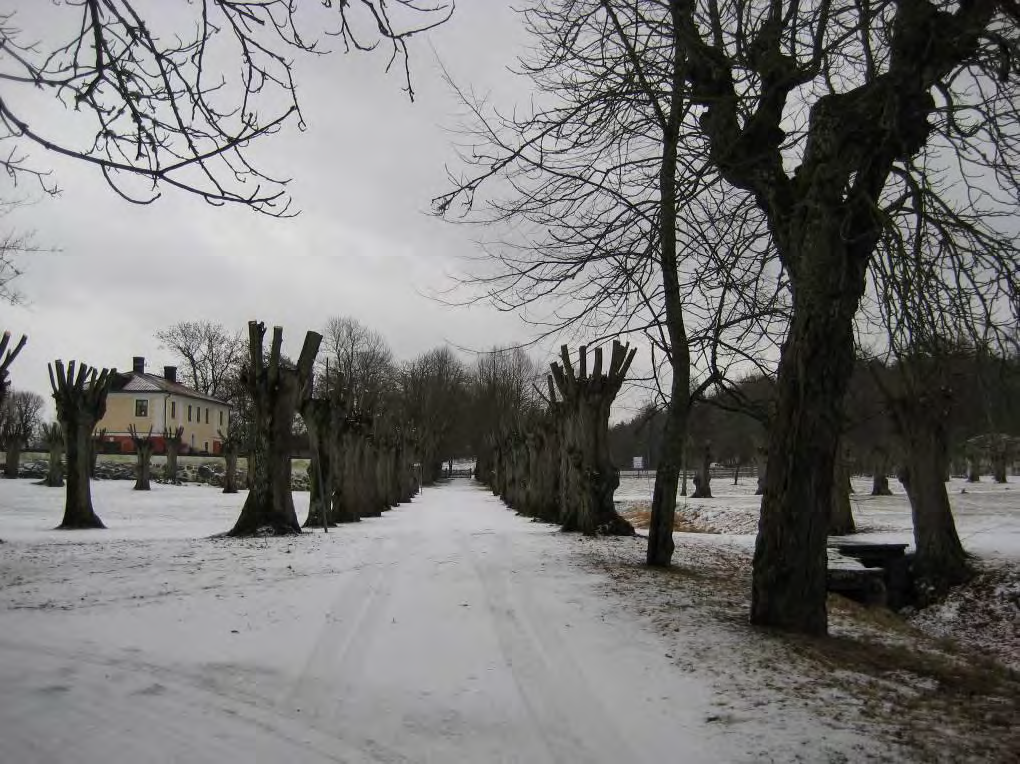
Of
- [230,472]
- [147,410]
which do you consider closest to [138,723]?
[230,472]

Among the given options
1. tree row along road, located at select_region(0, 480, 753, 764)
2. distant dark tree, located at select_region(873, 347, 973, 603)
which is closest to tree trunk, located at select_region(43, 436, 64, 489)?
tree row along road, located at select_region(0, 480, 753, 764)

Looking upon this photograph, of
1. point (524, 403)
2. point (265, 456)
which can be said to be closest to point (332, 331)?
point (524, 403)

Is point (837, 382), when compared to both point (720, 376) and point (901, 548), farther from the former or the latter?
point (901, 548)

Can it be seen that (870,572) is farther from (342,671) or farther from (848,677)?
(342,671)

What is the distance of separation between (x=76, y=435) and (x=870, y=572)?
16.1 m

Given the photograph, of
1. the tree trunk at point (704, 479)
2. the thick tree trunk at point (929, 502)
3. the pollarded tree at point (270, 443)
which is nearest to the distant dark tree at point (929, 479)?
the thick tree trunk at point (929, 502)

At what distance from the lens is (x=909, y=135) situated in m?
5.54

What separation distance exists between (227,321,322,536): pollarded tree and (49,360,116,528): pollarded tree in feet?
18.7

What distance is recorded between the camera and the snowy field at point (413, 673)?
3.57 m

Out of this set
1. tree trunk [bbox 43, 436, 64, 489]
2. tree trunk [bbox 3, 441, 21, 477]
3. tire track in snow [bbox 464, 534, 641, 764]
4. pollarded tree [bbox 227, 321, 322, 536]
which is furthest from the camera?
tree trunk [bbox 3, 441, 21, 477]

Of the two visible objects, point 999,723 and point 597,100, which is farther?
point 597,100

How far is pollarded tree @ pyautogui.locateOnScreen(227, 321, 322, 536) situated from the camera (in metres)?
12.7

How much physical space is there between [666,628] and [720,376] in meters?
2.64

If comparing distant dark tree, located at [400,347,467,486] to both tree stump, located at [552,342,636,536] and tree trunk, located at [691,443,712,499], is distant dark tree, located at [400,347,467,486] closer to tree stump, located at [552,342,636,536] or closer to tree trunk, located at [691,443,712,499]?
tree trunk, located at [691,443,712,499]
